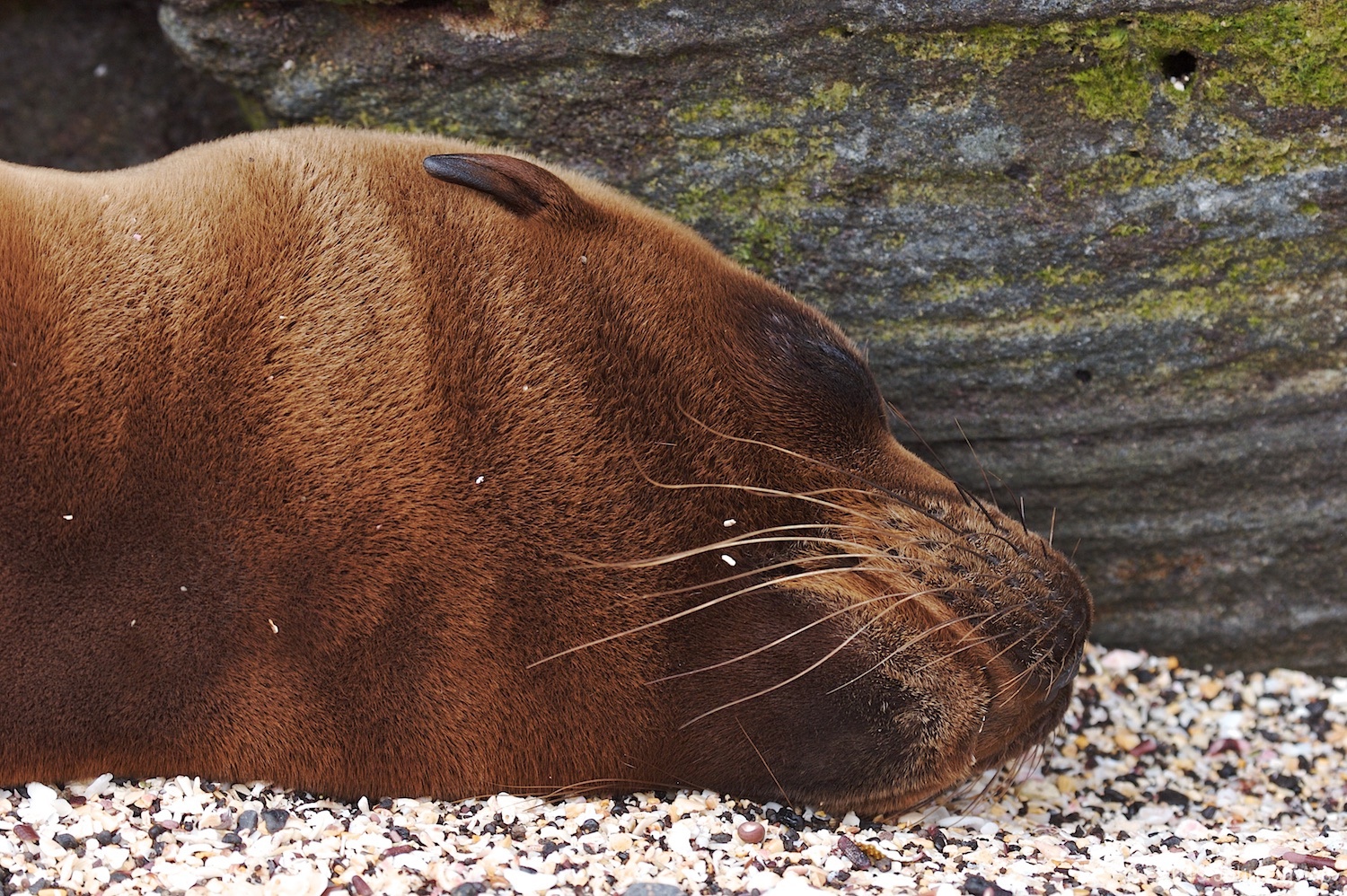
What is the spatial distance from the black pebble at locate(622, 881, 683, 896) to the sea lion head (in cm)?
29

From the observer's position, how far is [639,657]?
242cm

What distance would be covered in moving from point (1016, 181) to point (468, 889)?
2.01m

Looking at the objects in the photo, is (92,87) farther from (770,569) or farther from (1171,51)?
(1171,51)

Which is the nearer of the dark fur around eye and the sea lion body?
the sea lion body

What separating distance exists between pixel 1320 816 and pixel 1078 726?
64 cm

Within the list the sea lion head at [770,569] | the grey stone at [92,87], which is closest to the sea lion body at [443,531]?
the sea lion head at [770,569]

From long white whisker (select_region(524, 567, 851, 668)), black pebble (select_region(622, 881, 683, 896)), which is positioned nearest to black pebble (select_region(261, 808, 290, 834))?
long white whisker (select_region(524, 567, 851, 668))

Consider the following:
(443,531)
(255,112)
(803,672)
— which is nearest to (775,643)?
(803,672)

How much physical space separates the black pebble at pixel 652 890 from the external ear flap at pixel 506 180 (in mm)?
1312

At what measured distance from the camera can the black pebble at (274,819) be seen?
2.41 metres

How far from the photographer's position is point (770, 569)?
8.20 ft

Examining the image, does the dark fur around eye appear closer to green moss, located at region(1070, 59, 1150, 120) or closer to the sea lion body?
the sea lion body

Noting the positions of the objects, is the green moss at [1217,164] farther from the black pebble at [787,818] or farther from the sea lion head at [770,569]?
the black pebble at [787,818]

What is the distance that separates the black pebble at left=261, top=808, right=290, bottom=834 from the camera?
241cm
